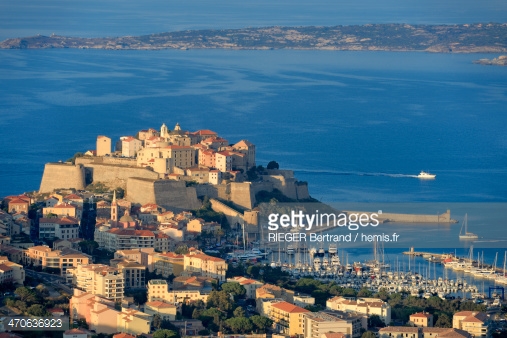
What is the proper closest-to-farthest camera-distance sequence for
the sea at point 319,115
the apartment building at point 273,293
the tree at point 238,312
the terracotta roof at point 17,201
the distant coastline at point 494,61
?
the tree at point 238,312, the apartment building at point 273,293, the terracotta roof at point 17,201, the sea at point 319,115, the distant coastline at point 494,61

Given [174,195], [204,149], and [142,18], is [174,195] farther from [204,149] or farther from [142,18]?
[142,18]

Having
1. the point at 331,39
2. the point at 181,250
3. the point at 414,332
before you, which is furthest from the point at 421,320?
the point at 331,39

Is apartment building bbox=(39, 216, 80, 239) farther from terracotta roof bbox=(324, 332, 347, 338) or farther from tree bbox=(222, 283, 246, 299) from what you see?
terracotta roof bbox=(324, 332, 347, 338)

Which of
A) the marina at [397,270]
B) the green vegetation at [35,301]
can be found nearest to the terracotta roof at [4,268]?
the green vegetation at [35,301]

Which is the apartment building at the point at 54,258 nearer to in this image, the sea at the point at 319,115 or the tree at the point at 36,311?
the tree at the point at 36,311

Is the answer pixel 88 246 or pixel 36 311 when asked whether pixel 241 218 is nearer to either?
pixel 88 246

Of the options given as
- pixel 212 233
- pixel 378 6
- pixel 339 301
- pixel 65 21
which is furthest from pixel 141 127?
pixel 378 6

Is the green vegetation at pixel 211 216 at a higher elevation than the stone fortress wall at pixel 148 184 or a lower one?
lower
